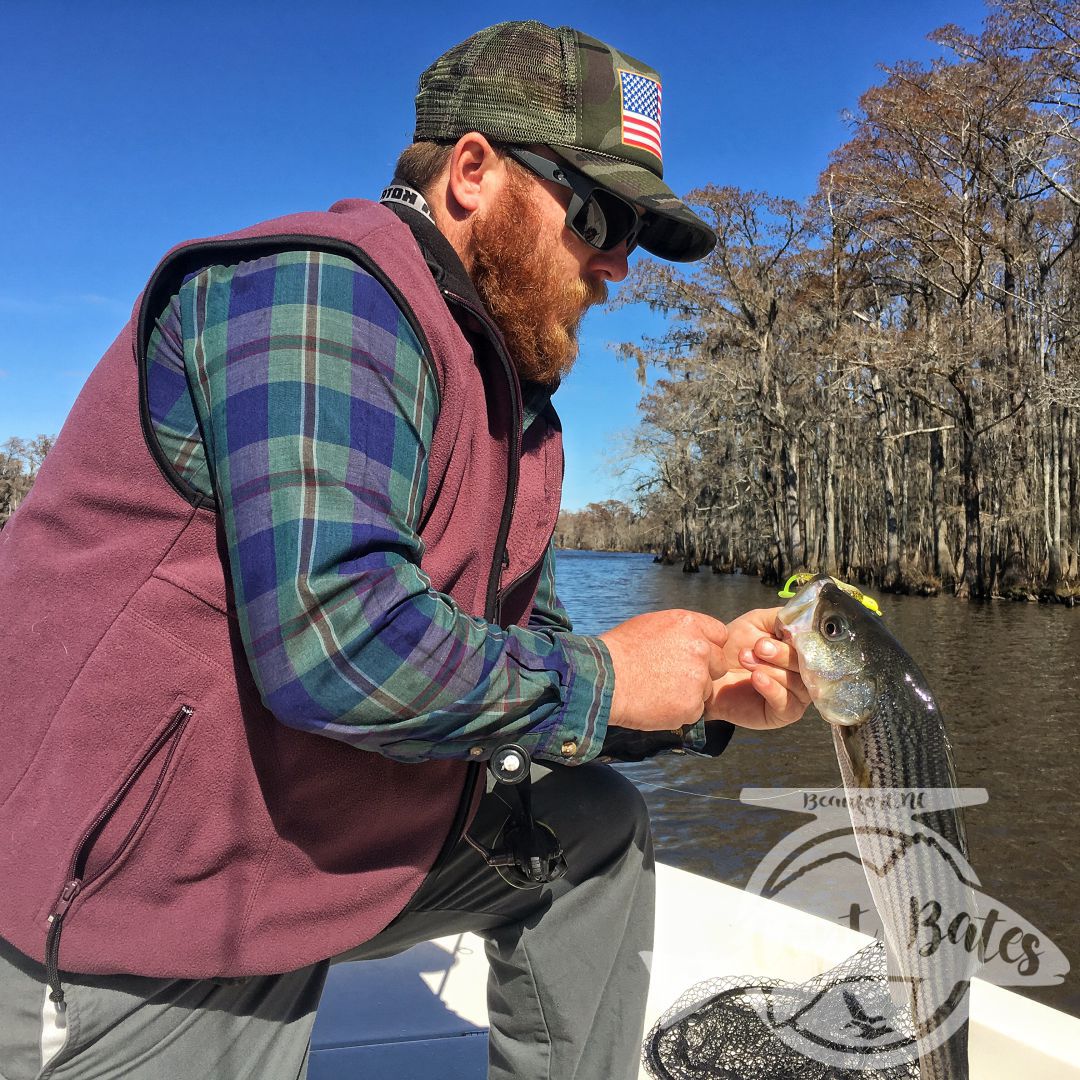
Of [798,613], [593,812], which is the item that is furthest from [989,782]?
[593,812]

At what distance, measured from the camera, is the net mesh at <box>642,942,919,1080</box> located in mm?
2572

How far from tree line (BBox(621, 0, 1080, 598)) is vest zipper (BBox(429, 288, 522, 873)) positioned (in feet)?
67.0

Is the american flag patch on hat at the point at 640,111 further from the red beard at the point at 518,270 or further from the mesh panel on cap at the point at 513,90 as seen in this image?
the red beard at the point at 518,270

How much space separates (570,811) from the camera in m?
1.91

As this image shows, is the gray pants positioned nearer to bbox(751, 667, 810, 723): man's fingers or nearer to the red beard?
bbox(751, 667, 810, 723): man's fingers

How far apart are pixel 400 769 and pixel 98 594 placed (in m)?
0.54

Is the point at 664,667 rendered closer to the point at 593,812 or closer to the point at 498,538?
the point at 498,538

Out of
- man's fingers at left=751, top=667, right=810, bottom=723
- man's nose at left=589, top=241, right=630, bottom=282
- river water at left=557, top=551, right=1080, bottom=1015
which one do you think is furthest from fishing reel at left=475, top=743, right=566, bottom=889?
river water at left=557, top=551, right=1080, bottom=1015

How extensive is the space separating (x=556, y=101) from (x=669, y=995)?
105 inches

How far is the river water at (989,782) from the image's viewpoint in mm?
5531

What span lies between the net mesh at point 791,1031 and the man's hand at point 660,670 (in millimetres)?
1535

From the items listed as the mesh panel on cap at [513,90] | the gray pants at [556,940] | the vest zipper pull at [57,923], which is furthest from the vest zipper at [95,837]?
the mesh panel on cap at [513,90]

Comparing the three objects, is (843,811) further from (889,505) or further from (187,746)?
(889,505)

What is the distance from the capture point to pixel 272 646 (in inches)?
48.7
